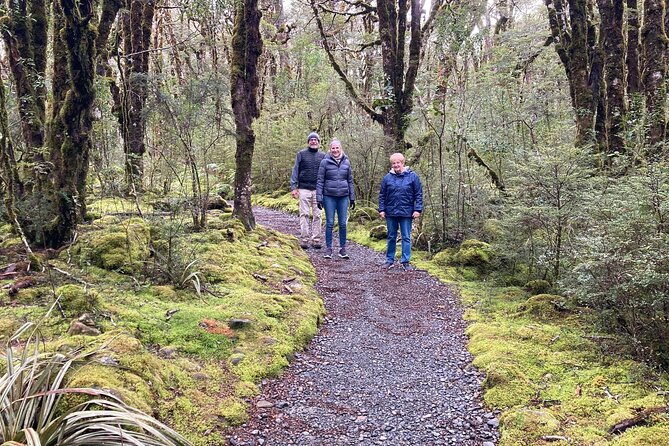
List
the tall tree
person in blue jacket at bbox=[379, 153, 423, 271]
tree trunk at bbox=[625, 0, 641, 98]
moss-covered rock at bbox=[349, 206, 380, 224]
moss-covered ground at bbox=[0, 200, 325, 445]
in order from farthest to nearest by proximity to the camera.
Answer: moss-covered rock at bbox=[349, 206, 380, 224] → the tall tree → tree trunk at bbox=[625, 0, 641, 98] → person in blue jacket at bbox=[379, 153, 423, 271] → moss-covered ground at bbox=[0, 200, 325, 445]

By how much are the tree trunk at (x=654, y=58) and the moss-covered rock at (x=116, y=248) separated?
9036mm

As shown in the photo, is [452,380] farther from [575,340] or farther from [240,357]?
[240,357]

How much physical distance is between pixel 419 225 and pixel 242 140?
4.38 meters

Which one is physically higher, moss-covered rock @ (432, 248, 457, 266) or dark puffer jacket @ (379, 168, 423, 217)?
dark puffer jacket @ (379, 168, 423, 217)

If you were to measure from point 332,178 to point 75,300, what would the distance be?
567cm

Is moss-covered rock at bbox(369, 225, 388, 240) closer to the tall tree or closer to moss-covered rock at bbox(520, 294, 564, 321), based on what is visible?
the tall tree

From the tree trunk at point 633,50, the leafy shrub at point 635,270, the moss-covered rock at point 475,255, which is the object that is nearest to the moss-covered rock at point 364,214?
the moss-covered rock at point 475,255

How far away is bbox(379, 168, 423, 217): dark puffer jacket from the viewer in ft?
28.4

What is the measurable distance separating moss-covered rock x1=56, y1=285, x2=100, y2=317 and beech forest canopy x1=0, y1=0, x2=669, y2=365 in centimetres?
72

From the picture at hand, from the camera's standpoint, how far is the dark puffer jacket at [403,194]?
28.4 ft

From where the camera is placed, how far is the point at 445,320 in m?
6.36

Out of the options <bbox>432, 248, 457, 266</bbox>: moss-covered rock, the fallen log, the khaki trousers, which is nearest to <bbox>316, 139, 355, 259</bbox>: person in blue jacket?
A: the khaki trousers

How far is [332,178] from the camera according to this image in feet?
30.5

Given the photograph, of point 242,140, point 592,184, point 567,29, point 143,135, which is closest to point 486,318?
point 592,184
